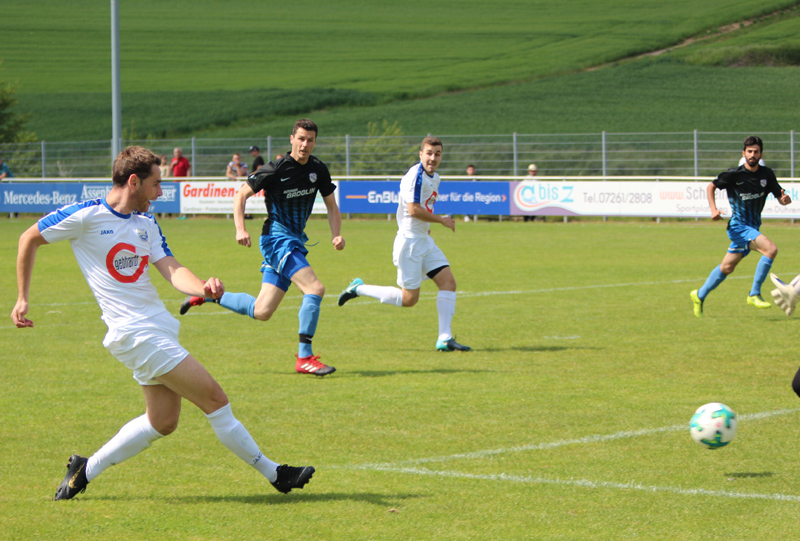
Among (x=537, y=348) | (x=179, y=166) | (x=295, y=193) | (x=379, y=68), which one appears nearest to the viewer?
(x=295, y=193)

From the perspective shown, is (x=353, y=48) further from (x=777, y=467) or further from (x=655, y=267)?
(x=777, y=467)

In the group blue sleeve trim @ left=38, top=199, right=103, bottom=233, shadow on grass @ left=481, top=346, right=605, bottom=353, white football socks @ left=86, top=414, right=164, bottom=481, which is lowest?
white football socks @ left=86, top=414, right=164, bottom=481

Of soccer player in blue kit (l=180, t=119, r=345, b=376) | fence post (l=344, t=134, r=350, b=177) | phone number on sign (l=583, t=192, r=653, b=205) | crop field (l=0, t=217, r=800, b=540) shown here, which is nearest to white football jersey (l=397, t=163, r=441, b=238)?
soccer player in blue kit (l=180, t=119, r=345, b=376)

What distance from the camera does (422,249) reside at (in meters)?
9.73

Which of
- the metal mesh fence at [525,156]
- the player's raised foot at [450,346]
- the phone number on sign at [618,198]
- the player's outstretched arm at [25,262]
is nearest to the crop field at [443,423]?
the player's raised foot at [450,346]

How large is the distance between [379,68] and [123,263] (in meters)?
66.8

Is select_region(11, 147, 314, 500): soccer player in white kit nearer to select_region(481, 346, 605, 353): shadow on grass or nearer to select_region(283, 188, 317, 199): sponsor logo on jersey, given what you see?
select_region(283, 188, 317, 199): sponsor logo on jersey

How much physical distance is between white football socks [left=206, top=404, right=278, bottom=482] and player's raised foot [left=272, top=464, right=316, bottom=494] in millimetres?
30

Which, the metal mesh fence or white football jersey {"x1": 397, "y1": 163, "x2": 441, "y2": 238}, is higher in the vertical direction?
the metal mesh fence

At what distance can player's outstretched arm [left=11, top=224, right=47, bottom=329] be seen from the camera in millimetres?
4711

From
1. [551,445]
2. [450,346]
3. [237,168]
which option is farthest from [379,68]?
[551,445]

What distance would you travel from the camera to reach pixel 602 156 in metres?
31.0

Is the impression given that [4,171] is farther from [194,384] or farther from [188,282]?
[194,384]

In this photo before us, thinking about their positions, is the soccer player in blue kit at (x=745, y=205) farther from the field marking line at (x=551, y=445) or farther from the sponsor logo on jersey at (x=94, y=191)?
the sponsor logo on jersey at (x=94, y=191)
